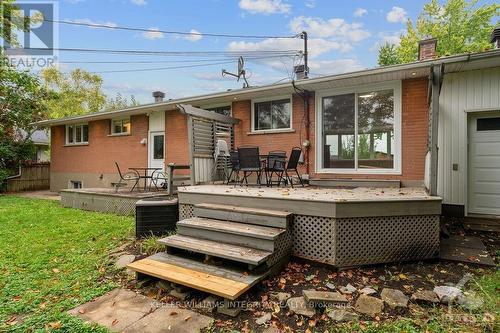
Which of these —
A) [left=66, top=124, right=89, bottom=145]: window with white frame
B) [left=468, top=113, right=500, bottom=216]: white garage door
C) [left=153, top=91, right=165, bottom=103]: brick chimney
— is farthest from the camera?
[left=66, top=124, right=89, bottom=145]: window with white frame

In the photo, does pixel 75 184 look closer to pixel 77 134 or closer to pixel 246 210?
pixel 77 134

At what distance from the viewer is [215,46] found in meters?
20.8

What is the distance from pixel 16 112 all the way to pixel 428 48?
17391mm

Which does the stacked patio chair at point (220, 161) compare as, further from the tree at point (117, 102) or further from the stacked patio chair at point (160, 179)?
the tree at point (117, 102)

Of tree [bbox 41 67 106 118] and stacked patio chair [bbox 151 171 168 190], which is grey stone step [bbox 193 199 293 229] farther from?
tree [bbox 41 67 106 118]

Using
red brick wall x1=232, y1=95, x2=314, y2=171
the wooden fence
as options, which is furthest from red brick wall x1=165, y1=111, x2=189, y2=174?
the wooden fence

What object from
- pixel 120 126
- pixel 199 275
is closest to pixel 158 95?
pixel 120 126

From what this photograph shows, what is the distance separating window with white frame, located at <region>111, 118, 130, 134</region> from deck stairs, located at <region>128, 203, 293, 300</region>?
8.71 m

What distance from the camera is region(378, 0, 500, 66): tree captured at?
2216 centimetres

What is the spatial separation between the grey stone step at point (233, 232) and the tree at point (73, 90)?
26308 mm

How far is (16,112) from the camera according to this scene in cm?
1399

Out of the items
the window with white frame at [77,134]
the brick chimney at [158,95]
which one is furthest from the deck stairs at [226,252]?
the window with white frame at [77,134]

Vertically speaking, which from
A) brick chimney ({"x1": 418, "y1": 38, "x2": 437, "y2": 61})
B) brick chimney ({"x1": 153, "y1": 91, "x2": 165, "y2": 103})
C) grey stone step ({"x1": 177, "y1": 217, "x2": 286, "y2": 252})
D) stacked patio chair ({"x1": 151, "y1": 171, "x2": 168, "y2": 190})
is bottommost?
grey stone step ({"x1": 177, "y1": 217, "x2": 286, "y2": 252})

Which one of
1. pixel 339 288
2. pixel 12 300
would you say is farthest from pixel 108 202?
pixel 339 288
